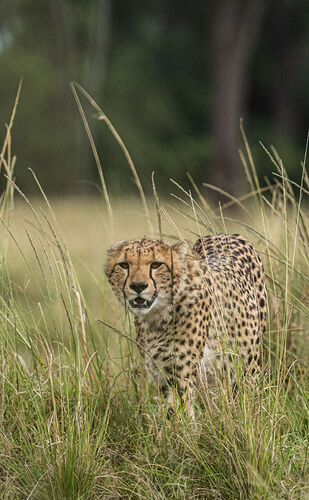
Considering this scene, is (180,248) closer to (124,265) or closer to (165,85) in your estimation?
(124,265)

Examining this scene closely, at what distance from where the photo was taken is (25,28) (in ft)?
29.6

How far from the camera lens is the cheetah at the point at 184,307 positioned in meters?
2.10

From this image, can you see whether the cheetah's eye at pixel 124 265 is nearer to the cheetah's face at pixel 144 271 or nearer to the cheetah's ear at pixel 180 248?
the cheetah's face at pixel 144 271

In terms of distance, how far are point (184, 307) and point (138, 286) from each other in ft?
0.91

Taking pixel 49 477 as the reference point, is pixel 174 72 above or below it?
above

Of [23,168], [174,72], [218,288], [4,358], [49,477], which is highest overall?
[174,72]

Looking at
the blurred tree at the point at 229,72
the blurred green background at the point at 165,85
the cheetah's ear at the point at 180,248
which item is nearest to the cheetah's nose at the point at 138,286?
the cheetah's ear at the point at 180,248

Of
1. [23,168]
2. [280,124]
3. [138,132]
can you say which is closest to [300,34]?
[280,124]

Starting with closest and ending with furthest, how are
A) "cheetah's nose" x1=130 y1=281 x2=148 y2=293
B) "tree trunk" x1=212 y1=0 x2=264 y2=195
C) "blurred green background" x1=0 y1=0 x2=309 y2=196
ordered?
"cheetah's nose" x1=130 y1=281 x2=148 y2=293
"tree trunk" x1=212 y1=0 x2=264 y2=195
"blurred green background" x1=0 y1=0 x2=309 y2=196

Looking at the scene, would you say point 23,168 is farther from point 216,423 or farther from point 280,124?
point 216,423

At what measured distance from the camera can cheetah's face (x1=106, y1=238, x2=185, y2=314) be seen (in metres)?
2.09

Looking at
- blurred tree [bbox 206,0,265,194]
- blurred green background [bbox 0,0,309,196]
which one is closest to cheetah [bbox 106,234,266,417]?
blurred tree [bbox 206,0,265,194]

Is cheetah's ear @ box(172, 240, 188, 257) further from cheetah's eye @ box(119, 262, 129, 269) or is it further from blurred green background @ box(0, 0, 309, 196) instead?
blurred green background @ box(0, 0, 309, 196)

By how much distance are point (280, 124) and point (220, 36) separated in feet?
19.2
